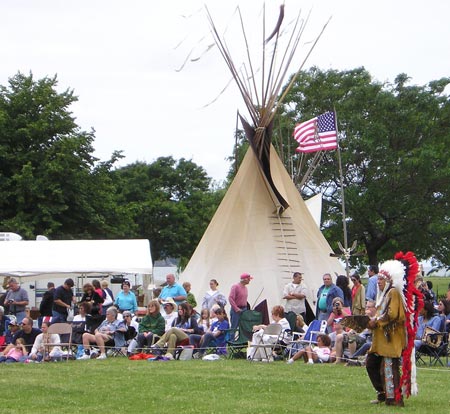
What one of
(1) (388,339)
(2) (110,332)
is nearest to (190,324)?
(2) (110,332)

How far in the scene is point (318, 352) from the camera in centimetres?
1369

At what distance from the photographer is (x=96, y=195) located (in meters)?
37.8

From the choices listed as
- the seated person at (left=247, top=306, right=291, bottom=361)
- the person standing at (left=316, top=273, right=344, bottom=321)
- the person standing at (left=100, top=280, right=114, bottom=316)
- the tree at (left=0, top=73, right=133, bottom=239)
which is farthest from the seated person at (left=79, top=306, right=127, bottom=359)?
the tree at (left=0, top=73, right=133, bottom=239)

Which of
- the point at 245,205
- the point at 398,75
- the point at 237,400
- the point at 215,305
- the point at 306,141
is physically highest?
the point at 398,75

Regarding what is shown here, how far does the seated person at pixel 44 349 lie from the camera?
14695mm

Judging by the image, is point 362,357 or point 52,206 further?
point 52,206

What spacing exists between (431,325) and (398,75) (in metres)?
26.5

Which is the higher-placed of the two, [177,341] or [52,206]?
[52,206]

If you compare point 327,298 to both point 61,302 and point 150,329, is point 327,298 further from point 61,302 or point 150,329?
point 61,302

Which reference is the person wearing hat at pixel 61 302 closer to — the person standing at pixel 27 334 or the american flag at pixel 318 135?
the person standing at pixel 27 334

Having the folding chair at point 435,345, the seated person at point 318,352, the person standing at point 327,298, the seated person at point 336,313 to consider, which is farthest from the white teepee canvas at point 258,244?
the folding chair at point 435,345

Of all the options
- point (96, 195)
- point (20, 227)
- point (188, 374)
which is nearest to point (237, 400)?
point (188, 374)

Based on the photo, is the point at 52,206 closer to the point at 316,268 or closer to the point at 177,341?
the point at 316,268

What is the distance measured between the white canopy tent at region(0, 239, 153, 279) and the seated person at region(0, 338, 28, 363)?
162 inches
